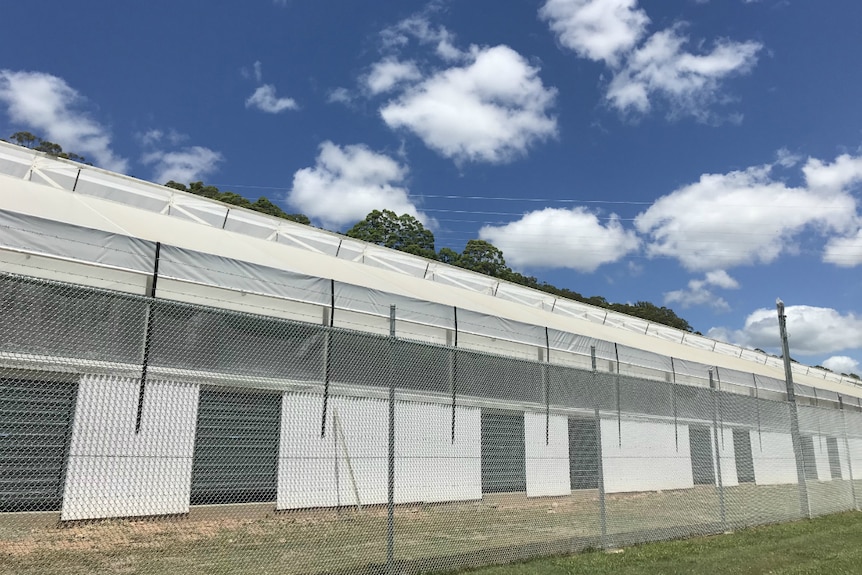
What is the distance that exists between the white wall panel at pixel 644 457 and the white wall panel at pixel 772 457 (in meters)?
2.15

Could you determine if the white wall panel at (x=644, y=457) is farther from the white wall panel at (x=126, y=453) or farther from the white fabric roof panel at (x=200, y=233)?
the white wall panel at (x=126, y=453)

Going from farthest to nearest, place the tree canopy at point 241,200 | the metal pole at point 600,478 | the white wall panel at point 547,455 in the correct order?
the tree canopy at point 241,200 → the metal pole at point 600,478 → the white wall panel at point 547,455

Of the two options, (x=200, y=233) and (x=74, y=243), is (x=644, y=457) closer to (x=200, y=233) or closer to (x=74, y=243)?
(x=74, y=243)

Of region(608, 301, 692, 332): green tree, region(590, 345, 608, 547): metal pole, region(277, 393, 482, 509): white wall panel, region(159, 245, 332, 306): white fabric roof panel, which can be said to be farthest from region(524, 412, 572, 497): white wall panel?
region(608, 301, 692, 332): green tree

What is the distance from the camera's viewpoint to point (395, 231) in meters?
65.8

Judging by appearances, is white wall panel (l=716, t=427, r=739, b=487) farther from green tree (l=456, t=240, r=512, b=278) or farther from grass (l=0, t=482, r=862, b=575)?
green tree (l=456, t=240, r=512, b=278)

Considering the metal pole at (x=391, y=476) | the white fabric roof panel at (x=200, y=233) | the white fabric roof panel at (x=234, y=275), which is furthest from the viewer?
the white fabric roof panel at (x=200, y=233)

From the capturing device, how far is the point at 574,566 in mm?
6492

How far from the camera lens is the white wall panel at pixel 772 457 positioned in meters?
11.9

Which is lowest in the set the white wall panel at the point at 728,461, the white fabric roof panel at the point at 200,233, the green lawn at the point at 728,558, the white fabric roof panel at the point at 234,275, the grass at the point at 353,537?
the green lawn at the point at 728,558

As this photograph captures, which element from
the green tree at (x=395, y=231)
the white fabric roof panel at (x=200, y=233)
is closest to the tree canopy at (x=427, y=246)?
the green tree at (x=395, y=231)

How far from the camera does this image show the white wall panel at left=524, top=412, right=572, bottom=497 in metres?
7.42

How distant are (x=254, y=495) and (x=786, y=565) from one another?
5909 millimetres

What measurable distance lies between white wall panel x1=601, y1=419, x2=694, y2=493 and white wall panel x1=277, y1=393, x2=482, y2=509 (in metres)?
2.42
